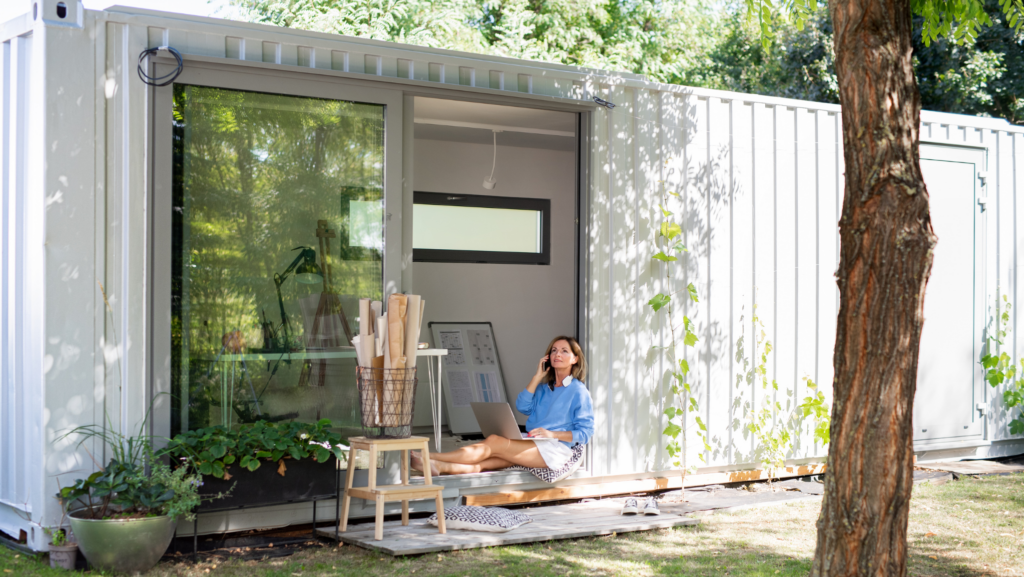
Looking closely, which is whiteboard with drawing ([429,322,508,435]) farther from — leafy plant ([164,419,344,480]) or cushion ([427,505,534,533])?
leafy plant ([164,419,344,480])

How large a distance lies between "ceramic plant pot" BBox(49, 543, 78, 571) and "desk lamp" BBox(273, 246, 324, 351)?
4.49 ft

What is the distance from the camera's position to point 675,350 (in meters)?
5.92

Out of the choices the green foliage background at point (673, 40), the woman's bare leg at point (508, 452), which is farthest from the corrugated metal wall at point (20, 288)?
the green foliage background at point (673, 40)

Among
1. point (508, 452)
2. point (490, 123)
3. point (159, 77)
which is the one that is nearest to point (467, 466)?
point (508, 452)

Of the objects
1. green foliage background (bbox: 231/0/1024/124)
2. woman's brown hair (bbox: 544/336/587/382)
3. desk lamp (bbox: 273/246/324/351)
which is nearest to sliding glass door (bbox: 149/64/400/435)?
desk lamp (bbox: 273/246/324/351)

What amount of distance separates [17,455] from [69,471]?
16.7 inches

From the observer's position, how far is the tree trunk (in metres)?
2.76

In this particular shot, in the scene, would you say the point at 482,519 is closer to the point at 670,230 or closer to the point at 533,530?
the point at 533,530

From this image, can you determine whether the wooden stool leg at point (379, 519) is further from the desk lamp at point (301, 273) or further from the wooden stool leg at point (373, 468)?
the desk lamp at point (301, 273)

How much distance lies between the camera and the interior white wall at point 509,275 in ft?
26.8

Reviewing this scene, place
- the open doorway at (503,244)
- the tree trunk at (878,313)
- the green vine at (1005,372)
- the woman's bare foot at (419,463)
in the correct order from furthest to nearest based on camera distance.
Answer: the open doorway at (503,244) < the green vine at (1005,372) < the woman's bare foot at (419,463) < the tree trunk at (878,313)

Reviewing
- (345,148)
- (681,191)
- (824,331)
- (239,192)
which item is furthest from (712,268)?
(239,192)

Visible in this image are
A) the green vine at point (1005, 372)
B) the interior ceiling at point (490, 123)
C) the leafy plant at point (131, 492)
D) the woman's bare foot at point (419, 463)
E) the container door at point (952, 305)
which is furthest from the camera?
the green vine at point (1005, 372)

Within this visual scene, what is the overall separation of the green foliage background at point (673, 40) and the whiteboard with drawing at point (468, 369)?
591cm
